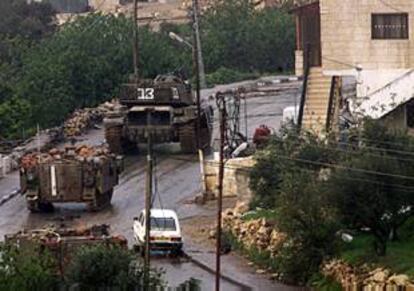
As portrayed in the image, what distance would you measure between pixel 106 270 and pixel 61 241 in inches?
195

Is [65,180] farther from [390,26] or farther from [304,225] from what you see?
[304,225]

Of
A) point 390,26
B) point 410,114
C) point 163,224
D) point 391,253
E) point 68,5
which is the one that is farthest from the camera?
point 68,5

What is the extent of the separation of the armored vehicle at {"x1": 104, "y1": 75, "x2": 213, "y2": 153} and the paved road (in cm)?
71

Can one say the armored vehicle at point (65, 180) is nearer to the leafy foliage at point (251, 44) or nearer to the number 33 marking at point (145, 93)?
the number 33 marking at point (145, 93)

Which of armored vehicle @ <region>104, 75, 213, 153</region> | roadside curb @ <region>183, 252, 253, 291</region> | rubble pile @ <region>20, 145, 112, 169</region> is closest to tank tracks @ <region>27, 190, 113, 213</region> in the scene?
rubble pile @ <region>20, 145, 112, 169</region>

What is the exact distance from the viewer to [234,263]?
36.1m

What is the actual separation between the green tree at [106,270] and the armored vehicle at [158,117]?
21.8 meters

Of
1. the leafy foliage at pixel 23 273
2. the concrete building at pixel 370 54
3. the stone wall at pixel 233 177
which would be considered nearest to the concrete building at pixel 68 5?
the stone wall at pixel 233 177

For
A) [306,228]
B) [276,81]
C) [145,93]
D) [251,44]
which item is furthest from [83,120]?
[306,228]

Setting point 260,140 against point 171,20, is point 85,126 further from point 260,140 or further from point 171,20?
point 171,20

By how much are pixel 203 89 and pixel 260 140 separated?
29734mm

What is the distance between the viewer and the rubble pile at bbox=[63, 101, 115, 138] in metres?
60.7

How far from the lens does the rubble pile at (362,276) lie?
1187 inches

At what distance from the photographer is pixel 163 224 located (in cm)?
3766
